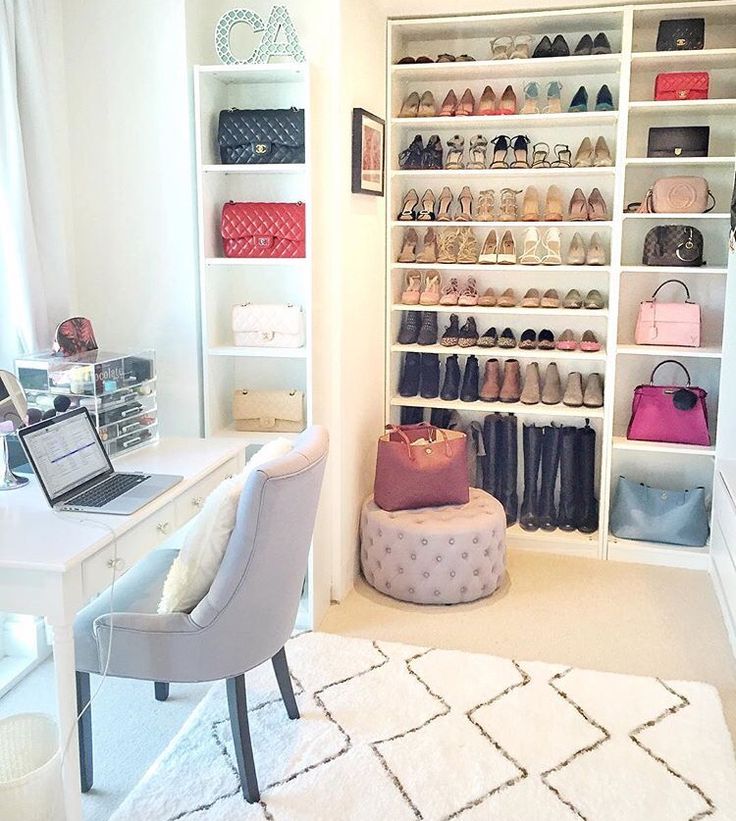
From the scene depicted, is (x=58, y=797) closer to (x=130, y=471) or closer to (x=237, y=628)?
(x=237, y=628)

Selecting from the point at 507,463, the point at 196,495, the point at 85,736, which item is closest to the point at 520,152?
the point at 507,463

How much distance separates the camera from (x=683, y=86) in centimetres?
353

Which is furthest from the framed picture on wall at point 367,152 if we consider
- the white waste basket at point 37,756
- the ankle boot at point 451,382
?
the white waste basket at point 37,756

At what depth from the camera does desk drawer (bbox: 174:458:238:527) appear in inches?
94.9

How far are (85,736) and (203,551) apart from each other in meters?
0.65

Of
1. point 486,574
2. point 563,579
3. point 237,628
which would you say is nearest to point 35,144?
point 237,628

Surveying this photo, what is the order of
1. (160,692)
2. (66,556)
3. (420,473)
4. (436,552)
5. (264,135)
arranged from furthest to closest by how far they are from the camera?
(420,473) → (436,552) → (264,135) → (160,692) → (66,556)

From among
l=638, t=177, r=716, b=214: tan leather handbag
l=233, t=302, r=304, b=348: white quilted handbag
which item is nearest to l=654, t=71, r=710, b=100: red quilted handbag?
l=638, t=177, r=716, b=214: tan leather handbag

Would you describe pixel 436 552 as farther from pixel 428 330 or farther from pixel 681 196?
pixel 681 196

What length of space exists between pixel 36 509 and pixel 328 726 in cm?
105

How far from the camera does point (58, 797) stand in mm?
2039

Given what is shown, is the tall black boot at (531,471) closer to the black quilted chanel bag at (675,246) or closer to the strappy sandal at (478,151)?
the black quilted chanel bag at (675,246)

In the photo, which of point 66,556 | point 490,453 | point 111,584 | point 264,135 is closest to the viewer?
point 66,556

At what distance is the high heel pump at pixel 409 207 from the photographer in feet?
12.8
